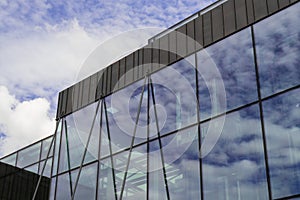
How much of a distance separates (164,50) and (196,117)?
3339mm

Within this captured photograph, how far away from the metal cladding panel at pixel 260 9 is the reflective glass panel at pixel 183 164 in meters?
3.88

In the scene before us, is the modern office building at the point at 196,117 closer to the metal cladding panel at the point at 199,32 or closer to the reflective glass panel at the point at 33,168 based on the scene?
the metal cladding panel at the point at 199,32

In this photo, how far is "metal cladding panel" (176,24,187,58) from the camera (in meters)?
16.8

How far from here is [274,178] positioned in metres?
12.5

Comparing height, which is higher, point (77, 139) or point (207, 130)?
point (77, 139)

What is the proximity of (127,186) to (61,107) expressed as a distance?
242 inches

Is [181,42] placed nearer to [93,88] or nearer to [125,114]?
[125,114]

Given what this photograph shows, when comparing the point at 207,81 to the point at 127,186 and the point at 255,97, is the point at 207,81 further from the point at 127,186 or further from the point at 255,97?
the point at 127,186

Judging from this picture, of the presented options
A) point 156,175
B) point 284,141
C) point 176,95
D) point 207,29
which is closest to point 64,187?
point 156,175

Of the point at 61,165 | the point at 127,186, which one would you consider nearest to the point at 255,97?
the point at 127,186

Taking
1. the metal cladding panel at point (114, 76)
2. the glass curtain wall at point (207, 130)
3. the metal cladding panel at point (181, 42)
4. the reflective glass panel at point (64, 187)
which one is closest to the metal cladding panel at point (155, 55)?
the glass curtain wall at point (207, 130)

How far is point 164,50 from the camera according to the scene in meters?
17.5

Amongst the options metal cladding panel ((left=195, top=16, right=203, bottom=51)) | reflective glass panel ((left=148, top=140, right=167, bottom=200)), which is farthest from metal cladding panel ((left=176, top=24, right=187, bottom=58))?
reflective glass panel ((left=148, top=140, right=167, bottom=200))

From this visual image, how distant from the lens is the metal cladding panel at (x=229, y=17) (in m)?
15.6
